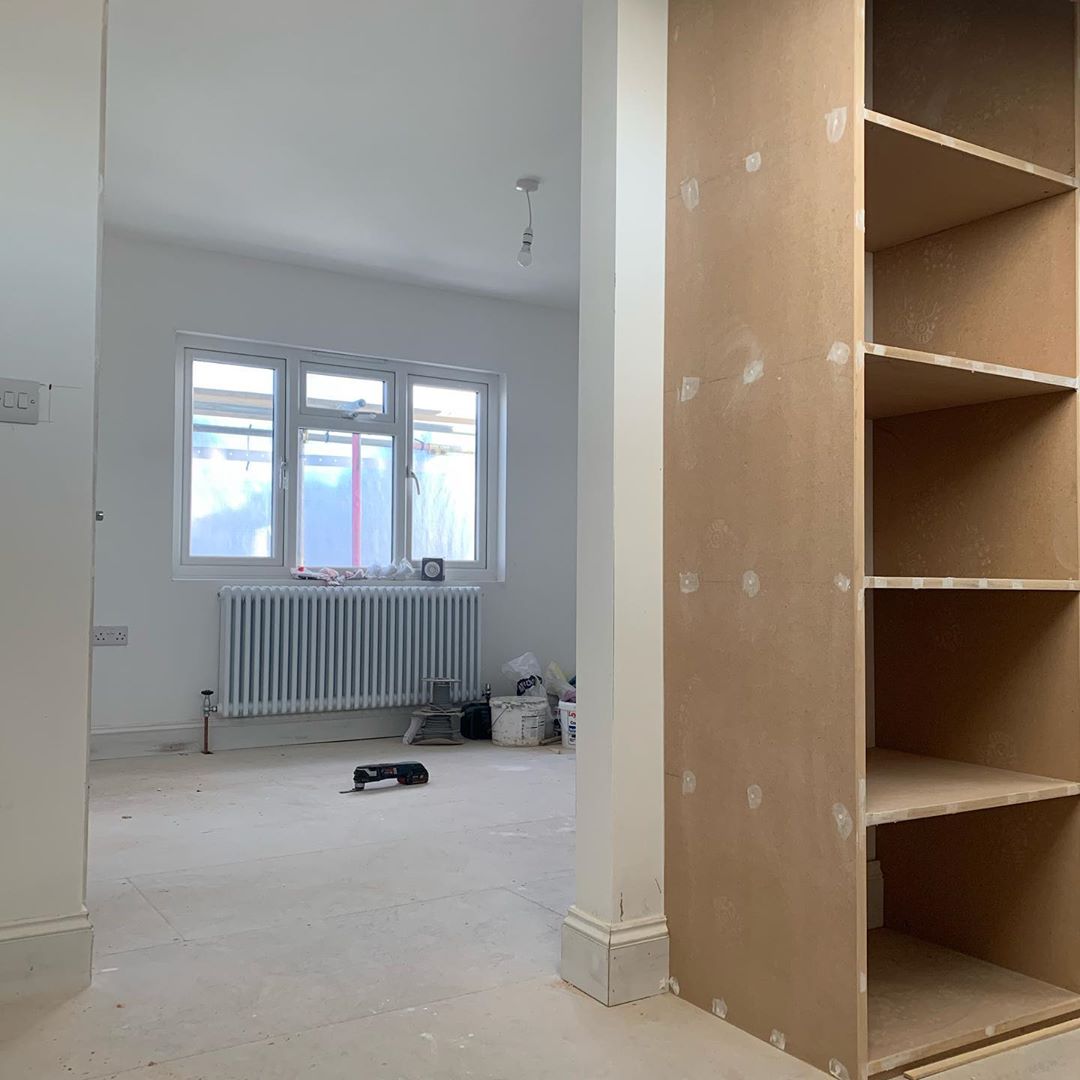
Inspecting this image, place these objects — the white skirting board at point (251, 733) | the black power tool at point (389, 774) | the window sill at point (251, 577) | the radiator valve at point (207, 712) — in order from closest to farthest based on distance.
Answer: the black power tool at point (389, 774) < the white skirting board at point (251, 733) < the radiator valve at point (207, 712) < the window sill at point (251, 577)

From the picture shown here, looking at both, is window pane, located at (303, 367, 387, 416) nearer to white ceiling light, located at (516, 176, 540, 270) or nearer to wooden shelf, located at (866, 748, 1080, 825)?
white ceiling light, located at (516, 176, 540, 270)

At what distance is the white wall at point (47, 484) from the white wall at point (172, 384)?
250 centimetres

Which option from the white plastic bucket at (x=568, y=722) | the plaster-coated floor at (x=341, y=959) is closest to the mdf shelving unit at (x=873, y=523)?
the plaster-coated floor at (x=341, y=959)

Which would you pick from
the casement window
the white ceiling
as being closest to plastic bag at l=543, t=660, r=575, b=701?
the casement window

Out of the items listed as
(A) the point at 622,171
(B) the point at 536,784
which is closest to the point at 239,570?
(B) the point at 536,784

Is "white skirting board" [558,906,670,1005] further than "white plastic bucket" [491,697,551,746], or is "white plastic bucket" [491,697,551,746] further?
"white plastic bucket" [491,697,551,746]

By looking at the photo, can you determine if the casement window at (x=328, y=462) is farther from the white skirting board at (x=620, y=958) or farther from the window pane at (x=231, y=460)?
the white skirting board at (x=620, y=958)

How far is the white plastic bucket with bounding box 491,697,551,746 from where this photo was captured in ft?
17.9

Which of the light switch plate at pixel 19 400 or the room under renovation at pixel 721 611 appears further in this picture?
the light switch plate at pixel 19 400

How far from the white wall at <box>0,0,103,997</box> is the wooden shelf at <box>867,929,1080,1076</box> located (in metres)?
1.59

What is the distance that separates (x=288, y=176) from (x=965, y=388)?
3121 millimetres

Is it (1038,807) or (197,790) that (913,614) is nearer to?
(1038,807)

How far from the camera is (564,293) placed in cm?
596

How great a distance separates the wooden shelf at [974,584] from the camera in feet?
5.61
